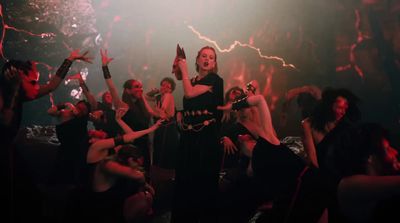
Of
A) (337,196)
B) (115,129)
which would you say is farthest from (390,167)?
(115,129)

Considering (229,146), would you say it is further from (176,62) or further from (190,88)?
(176,62)

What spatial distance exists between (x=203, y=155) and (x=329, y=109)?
67.0 inches

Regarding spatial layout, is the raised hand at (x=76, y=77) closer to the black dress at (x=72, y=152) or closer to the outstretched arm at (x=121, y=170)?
the black dress at (x=72, y=152)

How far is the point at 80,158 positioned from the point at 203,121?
1.71 m

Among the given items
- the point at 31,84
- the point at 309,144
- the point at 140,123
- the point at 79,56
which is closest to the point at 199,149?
the point at 140,123

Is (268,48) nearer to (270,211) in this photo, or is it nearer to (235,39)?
(235,39)

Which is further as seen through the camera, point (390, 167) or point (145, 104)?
point (145, 104)

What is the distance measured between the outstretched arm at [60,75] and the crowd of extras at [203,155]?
0.05ft

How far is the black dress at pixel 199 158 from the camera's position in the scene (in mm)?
3982

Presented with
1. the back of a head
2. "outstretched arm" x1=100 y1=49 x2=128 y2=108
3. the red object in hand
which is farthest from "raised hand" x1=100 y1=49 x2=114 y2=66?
the back of a head

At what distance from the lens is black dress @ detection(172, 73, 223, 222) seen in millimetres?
3982

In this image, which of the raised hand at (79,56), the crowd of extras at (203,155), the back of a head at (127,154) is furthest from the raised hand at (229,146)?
the raised hand at (79,56)

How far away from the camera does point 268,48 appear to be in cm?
458

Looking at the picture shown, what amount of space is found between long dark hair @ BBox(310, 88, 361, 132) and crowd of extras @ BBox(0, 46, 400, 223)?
1 centimetres
